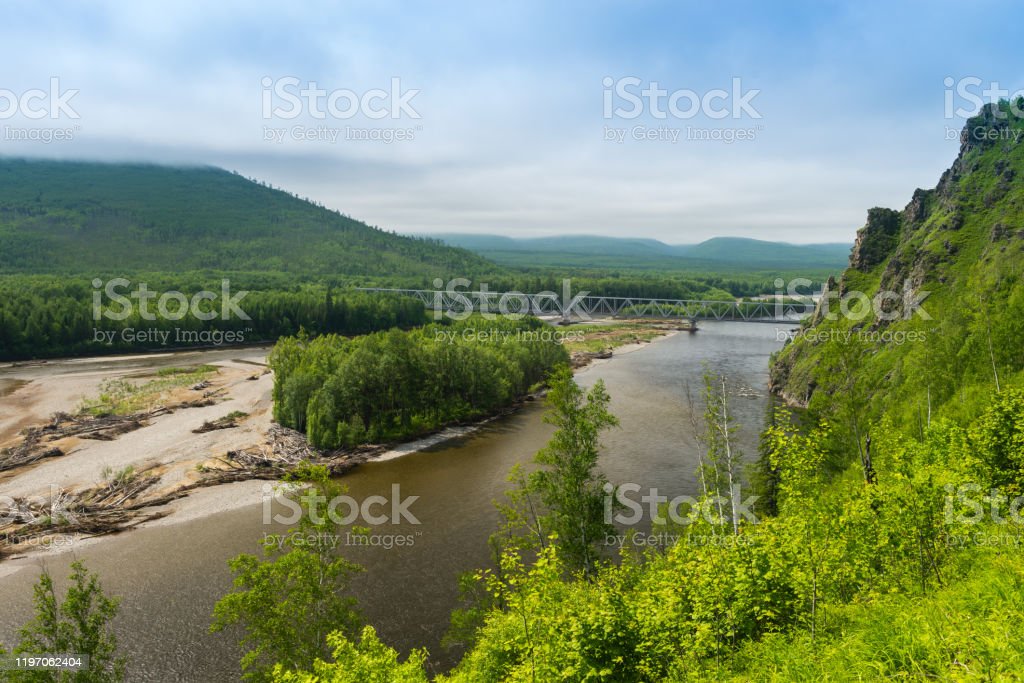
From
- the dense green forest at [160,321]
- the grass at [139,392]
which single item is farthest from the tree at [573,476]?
the dense green forest at [160,321]

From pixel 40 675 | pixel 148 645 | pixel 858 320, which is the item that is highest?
pixel 858 320

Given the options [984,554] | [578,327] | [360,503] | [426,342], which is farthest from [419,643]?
[578,327]

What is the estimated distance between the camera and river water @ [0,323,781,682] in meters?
27.0

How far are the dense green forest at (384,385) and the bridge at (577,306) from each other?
9605 centimetres

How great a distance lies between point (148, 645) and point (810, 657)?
30.1 m

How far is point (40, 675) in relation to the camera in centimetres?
1593

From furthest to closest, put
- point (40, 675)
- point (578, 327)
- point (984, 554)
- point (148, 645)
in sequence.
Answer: point (578, 327) < point (148, 645) < point (40, 675) < point (984, 554)

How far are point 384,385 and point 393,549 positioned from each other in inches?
985

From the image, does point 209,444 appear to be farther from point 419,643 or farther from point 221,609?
point 221,609

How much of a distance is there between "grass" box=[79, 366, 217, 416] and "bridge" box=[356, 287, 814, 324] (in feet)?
269

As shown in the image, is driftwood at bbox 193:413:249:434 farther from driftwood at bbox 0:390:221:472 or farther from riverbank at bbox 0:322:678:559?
driftwood at bbox 0:390:221:472

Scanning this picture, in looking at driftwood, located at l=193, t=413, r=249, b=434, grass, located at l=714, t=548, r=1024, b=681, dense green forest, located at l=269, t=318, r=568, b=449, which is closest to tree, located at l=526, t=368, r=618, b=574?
grass, located at l=714, t=548, r=1024, b=681

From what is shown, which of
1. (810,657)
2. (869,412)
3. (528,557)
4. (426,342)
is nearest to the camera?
(810,657)

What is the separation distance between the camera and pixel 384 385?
A: 5834 centimetres
